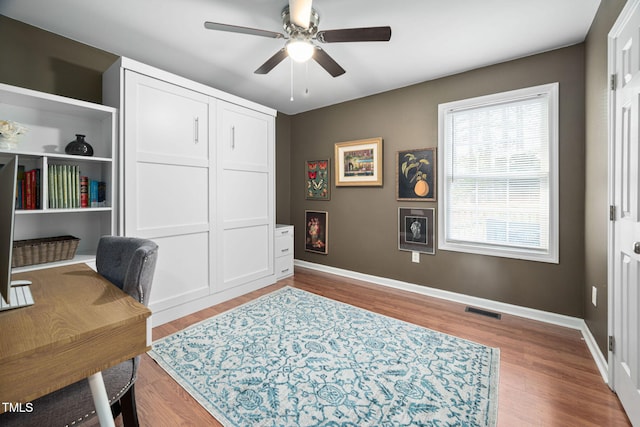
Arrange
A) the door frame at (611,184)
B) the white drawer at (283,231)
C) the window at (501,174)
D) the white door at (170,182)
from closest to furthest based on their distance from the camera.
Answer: the door frame at (611,184) → the white door at (170,182) → the window at (501,174) → the white drawer at (283,231)

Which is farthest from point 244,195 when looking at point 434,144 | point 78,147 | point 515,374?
point 515,374

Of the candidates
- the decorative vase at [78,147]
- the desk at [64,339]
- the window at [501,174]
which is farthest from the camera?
the window at [501,174]

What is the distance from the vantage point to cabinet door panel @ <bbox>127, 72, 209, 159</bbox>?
241 centimetres

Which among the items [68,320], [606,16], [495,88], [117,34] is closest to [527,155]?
[495,88]

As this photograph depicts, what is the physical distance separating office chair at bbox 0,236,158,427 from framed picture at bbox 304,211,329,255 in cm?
303

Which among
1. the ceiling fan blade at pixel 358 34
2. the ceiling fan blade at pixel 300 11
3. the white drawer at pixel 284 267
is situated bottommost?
the white drawer at pixel 284 267

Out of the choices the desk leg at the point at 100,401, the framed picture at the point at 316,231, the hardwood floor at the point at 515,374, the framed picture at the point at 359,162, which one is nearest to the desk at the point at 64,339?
the desk leg at the point at 100,401

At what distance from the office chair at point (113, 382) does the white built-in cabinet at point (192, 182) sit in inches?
42.5

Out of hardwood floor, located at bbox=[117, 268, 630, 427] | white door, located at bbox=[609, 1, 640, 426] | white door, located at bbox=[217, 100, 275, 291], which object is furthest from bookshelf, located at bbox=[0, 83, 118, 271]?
white door, located at bbox=[609, 1, 640, 426]

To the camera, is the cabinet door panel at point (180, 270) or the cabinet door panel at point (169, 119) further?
the cabinet door panel at point (180, 270)

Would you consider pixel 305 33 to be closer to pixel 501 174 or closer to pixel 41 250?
pixel 501 174

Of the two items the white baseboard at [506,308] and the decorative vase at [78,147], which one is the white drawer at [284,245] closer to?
the white baseboard at [506,308]

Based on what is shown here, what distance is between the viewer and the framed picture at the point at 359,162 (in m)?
3.68

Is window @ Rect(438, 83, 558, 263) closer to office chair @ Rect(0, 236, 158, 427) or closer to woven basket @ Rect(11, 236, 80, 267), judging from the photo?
office chair @ Rect(0, 236, 158, 427)
